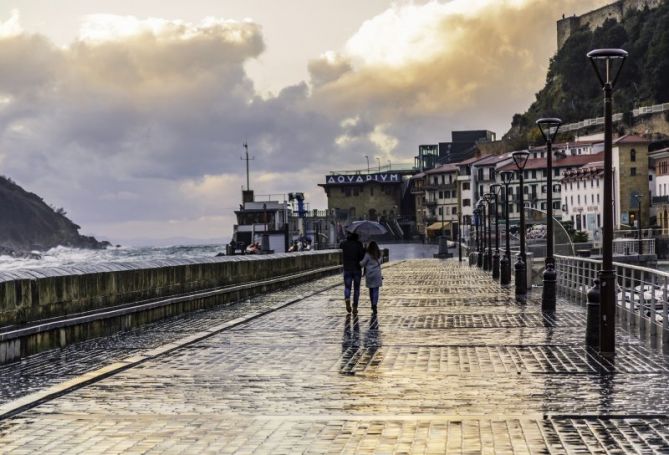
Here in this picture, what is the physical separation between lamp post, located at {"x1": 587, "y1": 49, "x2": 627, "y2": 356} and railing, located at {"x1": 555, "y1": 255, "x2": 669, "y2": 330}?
1.19 meters

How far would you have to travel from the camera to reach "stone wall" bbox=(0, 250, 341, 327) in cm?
1594

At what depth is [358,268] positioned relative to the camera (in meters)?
25.5

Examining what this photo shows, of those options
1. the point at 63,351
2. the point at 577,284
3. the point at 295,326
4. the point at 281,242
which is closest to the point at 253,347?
the point at 63,351

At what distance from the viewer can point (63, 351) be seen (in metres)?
16.7

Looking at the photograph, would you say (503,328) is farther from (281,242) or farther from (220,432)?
(281,242)

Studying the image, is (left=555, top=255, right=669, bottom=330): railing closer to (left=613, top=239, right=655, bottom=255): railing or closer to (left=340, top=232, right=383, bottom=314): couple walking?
(left=340, top=232, right=383, bottom=314): couple walking

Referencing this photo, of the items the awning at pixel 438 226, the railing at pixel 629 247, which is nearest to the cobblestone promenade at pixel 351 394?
the railing at pixel 629 247

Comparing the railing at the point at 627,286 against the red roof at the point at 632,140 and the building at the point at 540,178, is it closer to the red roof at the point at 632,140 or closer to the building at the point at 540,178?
the red roof at the point at 632,140

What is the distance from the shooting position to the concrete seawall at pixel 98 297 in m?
15.8

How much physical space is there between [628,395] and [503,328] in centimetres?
906

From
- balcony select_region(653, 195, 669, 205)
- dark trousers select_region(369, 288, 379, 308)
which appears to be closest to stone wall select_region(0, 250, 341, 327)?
→ dark trousers select_region(369, 288, 379, 308)

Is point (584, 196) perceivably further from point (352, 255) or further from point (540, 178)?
point (352, 255)

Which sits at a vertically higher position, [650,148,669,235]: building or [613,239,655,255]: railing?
[650,148,669,235]: building

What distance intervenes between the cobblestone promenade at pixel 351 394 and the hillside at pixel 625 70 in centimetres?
15905
